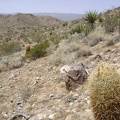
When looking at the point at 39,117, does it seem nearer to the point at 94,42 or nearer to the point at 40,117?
the point at 40,117

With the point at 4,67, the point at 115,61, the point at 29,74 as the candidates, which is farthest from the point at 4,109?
the point at 4,67

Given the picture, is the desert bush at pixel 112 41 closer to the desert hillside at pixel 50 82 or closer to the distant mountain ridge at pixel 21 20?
the desert hillside at pixel 50 82

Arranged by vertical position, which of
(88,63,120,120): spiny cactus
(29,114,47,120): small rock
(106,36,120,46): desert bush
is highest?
(88,63,120,120): spiny cactus

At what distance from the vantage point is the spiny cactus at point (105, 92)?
441cm

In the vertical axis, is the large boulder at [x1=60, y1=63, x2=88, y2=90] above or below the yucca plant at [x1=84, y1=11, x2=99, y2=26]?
below

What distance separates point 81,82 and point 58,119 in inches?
60.4

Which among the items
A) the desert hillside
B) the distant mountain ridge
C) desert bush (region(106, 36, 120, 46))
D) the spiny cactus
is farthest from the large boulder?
the distant mountain ridge

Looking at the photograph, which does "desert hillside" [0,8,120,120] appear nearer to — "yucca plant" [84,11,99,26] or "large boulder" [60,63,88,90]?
"large boulder" [60,63,88,90]

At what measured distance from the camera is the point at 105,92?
4422 millimetres

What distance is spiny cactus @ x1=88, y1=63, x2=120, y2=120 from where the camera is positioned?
441 cm

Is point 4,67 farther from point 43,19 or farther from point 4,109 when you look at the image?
point 43,19

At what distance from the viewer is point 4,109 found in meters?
7.29

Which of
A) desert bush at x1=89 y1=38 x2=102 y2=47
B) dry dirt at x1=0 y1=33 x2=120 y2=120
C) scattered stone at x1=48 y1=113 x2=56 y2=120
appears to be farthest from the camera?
desert bush at x1=89 y1=38 x2=102 y2=47

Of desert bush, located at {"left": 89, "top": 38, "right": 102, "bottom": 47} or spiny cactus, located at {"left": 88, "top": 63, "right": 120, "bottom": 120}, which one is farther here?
desert bush, located at {"left": 89, "top": 38, "right": 102, "bottom": 47}
